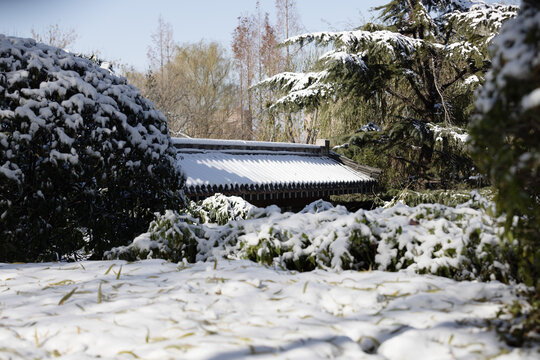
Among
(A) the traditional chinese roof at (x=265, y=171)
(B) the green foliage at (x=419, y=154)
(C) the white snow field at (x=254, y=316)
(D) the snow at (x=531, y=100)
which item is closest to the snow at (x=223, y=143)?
(A) the traditional chinese roof at (x=265, y=171)

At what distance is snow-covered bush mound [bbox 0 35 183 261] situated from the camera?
4.05m

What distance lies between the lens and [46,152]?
4133 mm

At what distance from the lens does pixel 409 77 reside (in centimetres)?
1241

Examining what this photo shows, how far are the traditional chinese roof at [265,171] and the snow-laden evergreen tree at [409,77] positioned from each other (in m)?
1.15

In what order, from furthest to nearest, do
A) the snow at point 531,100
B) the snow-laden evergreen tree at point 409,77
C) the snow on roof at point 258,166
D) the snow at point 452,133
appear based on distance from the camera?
the snow-laden evergreen tree at point 409,77 → the snow at point 452,133 → the snow on roof at point 258,166 → the snow at point 531,100

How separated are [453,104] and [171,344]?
43.7ft

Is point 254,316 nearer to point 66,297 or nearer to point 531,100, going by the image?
point 66,297

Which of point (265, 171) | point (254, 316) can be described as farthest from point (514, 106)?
point (265, 171)

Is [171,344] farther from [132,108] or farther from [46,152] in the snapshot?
[132,108]

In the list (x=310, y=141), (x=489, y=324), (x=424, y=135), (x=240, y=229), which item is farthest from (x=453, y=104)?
(x=489, y=324)

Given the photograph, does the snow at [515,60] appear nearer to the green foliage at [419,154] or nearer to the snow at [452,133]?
the snow at [452,133]

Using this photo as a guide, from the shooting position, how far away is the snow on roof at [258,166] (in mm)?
9242

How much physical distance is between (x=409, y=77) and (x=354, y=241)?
34.9 feet

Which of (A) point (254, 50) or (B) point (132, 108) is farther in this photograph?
(A) point (254, 50)
